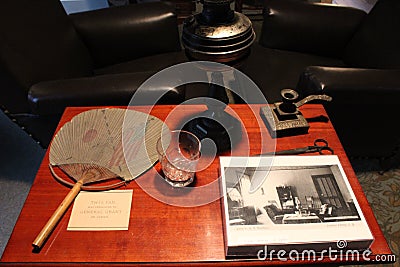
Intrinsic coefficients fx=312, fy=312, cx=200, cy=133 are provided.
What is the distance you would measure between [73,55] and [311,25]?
44.9 inches

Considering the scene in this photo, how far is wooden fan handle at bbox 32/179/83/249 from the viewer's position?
666mm

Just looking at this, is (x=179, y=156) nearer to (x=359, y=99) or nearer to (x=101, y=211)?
(x=101, y=211)

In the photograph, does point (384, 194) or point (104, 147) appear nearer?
point (104, 147)

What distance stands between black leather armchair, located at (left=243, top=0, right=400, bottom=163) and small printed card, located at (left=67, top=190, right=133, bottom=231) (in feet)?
2.42

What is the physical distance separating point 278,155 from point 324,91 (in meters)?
0.36

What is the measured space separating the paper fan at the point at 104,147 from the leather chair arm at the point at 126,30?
0.63 meters

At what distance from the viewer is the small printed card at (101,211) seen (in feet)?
2.34

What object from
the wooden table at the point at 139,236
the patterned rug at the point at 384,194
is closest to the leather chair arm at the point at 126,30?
the wooden table at the point at 139,236

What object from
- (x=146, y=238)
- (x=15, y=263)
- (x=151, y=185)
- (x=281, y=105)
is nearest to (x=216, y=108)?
(x=281, y=105)

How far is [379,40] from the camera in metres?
1.37

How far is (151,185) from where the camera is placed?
31.6 inches

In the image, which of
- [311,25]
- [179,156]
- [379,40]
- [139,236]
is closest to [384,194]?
[379,40]

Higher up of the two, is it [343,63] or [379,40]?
[379,40]

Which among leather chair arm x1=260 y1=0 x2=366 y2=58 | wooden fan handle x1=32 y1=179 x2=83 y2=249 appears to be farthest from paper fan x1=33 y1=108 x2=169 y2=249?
leather chair arm x1=260 y1=0 x2=366 y2=58
